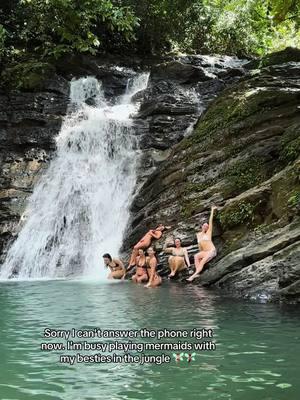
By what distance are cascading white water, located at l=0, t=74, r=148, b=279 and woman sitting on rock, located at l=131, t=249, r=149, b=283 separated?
2.44 metres

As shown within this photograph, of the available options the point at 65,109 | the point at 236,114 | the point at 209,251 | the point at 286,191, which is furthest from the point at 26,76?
the point at 286,191

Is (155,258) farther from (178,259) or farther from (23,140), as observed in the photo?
(23,140)

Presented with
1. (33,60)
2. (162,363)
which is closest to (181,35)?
(33,60)

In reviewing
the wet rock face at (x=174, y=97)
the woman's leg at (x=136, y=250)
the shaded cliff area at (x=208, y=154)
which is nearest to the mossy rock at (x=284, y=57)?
the shaded cliff area at (x=208, y=154)

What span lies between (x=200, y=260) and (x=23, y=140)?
33.8ft

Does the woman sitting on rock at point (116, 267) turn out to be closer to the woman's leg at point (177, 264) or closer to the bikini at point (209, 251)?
the woman's leg at point (177, 264)

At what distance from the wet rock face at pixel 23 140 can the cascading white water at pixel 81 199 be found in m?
0.41

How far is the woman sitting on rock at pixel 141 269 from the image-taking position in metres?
12.0

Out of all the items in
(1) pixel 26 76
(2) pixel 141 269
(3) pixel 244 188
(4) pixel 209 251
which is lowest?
(2) pixel 141 269

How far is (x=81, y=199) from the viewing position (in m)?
16.7

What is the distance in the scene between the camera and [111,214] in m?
16.2

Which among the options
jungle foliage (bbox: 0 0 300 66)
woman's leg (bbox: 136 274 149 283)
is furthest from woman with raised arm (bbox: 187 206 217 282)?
jungle foliage (bbox: 0 0 300 66)

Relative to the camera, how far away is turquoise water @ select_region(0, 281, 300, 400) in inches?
165

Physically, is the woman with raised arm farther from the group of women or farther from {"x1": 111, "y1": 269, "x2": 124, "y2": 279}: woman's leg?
{"x1": 111, "y1": 269, "x2": 124, "y2": 279}: woman's leg
